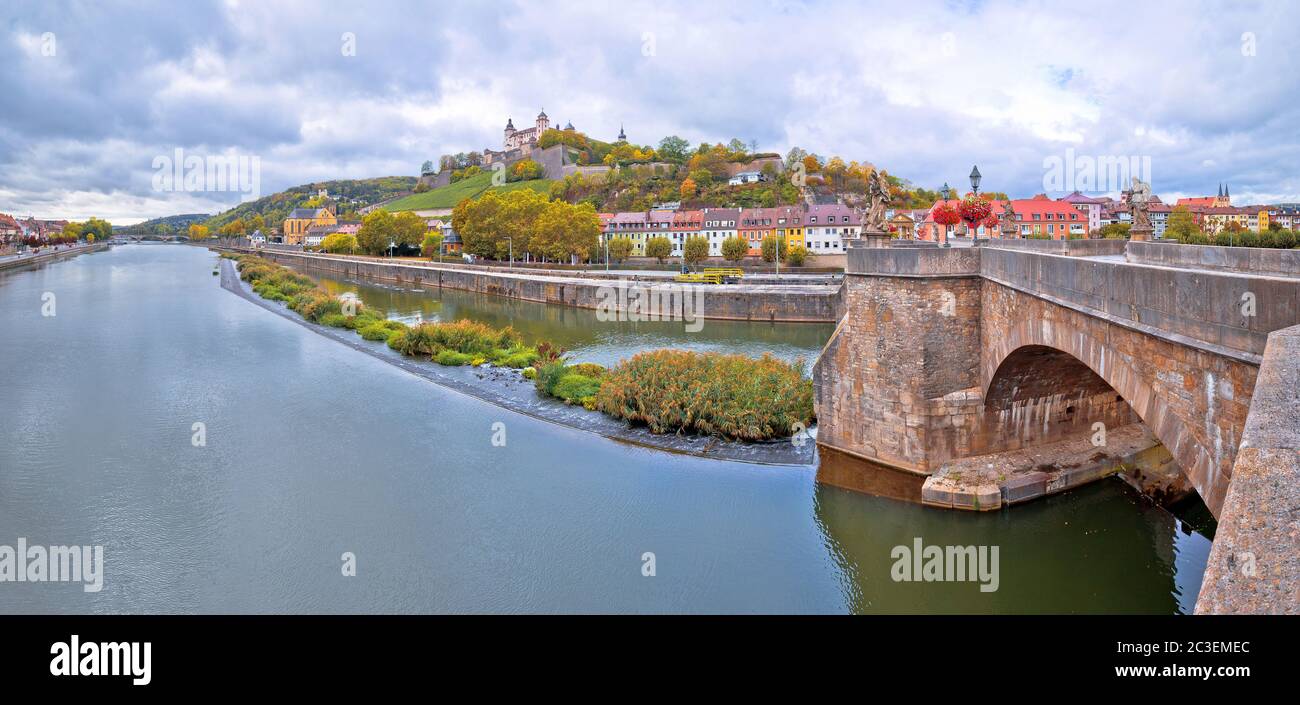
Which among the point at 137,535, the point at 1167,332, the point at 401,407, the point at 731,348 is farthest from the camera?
the point at 731,348

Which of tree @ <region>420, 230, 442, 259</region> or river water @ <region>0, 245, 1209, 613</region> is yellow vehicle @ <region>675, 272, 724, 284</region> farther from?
tree @ <region>420, 230, 442, 259</region>

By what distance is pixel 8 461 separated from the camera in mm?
19203

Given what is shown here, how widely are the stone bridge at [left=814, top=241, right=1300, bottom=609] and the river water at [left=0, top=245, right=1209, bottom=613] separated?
1.68 metres

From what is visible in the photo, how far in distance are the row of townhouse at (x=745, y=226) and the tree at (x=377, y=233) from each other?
31.9 metres

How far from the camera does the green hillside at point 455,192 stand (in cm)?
14375

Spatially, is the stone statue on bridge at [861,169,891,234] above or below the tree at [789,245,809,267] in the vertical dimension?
below

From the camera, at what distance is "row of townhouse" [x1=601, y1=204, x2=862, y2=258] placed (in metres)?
82.6

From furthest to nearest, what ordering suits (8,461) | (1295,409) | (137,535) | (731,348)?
(731,348) < (8,461) < (137,535) < (1295,409)

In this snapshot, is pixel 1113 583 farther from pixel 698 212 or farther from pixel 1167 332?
pixel 698 212

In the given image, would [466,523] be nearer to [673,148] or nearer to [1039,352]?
[1039,352]

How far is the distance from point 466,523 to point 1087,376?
12.9 meters

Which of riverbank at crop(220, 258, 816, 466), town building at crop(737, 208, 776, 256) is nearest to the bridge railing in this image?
riverbank at crop(220, 258, 816, 466)
